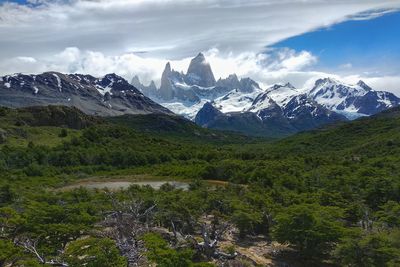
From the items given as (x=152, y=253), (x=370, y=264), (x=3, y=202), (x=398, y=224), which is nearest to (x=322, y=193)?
(x=398, y=224)

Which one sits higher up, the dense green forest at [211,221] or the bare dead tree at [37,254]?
the bare dead tree at [37,254]

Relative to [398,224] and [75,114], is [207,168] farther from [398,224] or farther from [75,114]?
[75,114]

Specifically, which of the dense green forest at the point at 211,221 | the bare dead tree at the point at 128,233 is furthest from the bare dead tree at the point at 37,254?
the bare dead tree at the point at 128,233

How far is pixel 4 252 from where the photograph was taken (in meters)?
35.6

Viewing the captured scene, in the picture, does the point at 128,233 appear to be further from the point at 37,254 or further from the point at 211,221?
the point at 211,221

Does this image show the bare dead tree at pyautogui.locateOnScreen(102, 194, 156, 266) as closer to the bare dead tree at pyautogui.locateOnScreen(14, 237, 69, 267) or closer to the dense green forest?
the dense green forest

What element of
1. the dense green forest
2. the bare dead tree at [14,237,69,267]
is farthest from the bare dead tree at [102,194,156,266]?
the bare dead tree at [14,237,69,267]

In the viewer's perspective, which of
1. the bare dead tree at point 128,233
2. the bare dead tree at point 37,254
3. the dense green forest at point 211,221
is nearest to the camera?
the bare dead tree at point 37,254

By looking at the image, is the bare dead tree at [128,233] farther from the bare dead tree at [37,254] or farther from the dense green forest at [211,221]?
the bare dead tree at [37,254]

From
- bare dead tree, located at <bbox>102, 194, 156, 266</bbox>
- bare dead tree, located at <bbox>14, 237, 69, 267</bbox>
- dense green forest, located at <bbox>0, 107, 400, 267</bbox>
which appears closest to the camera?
bare dead tree, located at <bbox>14, 237, 69, 267</bbox>

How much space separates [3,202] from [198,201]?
104ft

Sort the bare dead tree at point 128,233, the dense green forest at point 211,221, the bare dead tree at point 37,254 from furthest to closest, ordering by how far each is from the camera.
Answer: the dense green forest at point 211,221, the bare dead tree at point 128,233, the bare dead tree at point 37,254

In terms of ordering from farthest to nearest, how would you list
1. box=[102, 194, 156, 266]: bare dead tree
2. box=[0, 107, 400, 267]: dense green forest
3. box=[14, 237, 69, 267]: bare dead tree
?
1. box=[0, 107, 400, 267]: dense green forest
2. box=[102, 194, 156, 266]: bare dead tree
3. box=[14, 237, 69, 267]: bare dead tree

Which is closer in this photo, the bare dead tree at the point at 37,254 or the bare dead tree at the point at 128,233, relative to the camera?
the bare dead tree at the point at 37,254
